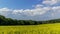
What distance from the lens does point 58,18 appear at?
16.9ft

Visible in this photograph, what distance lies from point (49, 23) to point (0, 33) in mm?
1364

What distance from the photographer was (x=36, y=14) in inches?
202

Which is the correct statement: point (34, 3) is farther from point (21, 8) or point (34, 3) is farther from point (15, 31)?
point (15, 31)

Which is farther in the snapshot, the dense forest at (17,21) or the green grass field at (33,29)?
the dense forest at (17,21)

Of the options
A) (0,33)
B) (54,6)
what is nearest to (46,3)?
(54,6)

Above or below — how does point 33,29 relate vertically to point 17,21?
below

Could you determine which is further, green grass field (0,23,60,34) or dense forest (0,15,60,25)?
dense forest (0,15,60,25)

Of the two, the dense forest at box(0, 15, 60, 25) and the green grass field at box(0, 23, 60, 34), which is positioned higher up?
the dense forest at box(0, 15, 60, 25)

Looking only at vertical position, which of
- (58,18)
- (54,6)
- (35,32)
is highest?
(54,6)

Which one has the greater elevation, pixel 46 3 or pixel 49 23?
pixel 46 3

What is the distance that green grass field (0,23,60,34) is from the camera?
4965 mm

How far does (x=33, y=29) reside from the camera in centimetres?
505

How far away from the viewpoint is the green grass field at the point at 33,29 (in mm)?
4965

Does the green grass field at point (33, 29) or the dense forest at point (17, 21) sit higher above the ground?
the dense forest at point (17, 21)
